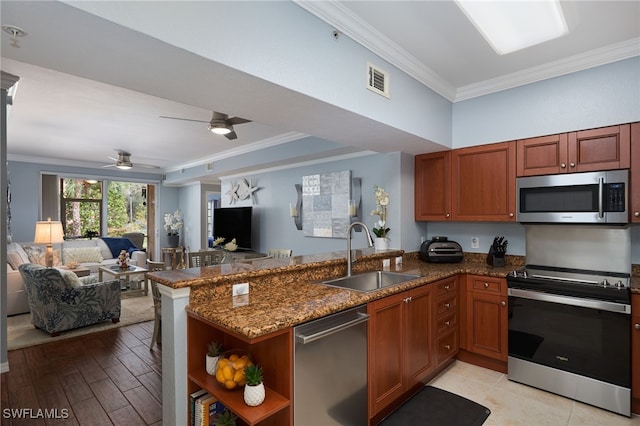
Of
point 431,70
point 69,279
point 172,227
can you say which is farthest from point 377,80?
point 172,227

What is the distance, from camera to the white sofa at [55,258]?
4547mm

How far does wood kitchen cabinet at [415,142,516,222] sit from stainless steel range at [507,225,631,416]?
0.55 meters

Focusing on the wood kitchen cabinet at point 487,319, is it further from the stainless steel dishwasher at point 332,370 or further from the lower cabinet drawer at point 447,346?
the stainless steel dishwasher at point 332,370

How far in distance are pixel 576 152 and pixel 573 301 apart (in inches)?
48.6

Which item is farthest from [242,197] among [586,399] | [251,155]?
[586,399]

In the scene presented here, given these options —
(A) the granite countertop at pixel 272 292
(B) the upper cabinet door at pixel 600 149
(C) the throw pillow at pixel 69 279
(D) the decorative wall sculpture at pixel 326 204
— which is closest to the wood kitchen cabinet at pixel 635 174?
(B) the upper cabinet door at pixel 600 149

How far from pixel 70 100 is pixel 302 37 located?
10.0ft

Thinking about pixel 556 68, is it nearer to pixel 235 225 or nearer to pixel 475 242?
pixel 475 242

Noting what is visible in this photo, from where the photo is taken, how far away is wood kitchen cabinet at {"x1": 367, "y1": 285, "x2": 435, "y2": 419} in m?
2.04

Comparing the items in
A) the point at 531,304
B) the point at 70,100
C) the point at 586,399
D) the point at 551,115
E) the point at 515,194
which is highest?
the point at 70,100

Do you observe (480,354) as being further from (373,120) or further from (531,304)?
(373,120)

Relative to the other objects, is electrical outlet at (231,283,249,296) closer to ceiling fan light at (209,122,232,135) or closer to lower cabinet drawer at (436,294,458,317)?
lower cabinet drawer at (436,294,458,317)

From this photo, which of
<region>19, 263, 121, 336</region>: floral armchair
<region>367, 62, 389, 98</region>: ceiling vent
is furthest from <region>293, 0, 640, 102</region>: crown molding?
<region>19, 263, 121, 336</region>: floral armchair

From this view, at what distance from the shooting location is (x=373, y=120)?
7.84ft
